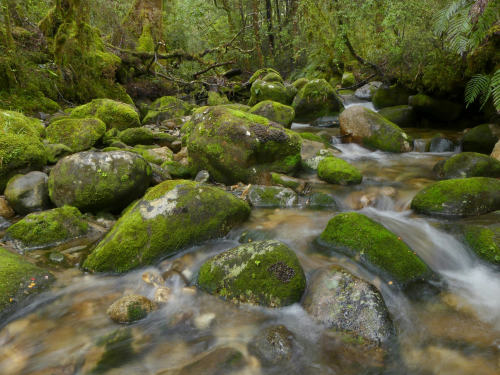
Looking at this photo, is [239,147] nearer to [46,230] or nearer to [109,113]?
[46,230]

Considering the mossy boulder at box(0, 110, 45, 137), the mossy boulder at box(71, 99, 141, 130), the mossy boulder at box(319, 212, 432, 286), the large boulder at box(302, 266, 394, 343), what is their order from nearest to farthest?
the large boulder at box(302, 266, 394, 343)
the mossy boulder at box(319, 212, 432, 286)
the mossy boulder at box(0, 110, 45, 137)
the mossy boulder at box(71, 99, 141, 130)

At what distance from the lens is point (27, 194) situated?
17.3 feet

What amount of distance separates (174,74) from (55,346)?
15.0m

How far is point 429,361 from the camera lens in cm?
267

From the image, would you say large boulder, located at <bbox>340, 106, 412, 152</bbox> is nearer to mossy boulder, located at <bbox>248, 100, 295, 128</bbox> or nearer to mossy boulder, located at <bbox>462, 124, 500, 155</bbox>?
mossy boulder, located at <bbox>462, 124, 500, 155</bbox>

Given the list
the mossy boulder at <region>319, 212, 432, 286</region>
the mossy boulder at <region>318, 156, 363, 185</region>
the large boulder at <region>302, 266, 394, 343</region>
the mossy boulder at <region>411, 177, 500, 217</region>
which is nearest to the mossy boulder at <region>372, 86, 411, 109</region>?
the mossy boulder at <region>318, 156, 363, 185</region>

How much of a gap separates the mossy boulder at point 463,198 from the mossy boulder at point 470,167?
114 centimetres

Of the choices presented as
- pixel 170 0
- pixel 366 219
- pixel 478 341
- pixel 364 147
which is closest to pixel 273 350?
pixel 478 341

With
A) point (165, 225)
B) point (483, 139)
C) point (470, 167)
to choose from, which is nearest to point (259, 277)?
point (165, 225)

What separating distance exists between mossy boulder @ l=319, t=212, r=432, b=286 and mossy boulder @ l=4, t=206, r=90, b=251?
11.9ft

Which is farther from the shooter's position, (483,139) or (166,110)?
(166,110)

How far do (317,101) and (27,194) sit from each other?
10430 mm

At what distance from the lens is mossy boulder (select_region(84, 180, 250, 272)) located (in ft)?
12.9

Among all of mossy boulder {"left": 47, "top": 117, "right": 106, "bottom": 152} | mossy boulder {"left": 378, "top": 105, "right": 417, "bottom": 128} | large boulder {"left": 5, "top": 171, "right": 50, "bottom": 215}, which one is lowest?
mossy boulder {"left": 378, "top": 105, "right": 417, "bottom": 128}
